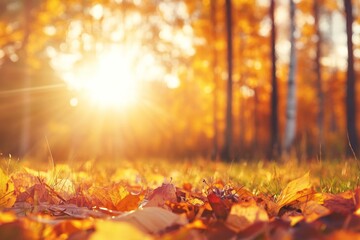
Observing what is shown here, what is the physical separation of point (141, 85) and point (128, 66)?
7162 mm

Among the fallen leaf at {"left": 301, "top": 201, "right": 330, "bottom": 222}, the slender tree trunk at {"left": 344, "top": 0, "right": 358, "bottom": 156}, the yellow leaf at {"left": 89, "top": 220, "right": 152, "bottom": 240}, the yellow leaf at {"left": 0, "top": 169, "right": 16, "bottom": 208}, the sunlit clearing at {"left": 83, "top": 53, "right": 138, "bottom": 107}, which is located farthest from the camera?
the sunlit clearing at {"left": 83, "top": 53, "right": 138, "bottom": 107}

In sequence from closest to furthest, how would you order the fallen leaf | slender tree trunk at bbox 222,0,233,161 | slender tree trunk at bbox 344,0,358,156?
the fallen leaf
slender tree trunk at bbox 344,0,358,156
slender tree trunk at bbox 222,0,233,161

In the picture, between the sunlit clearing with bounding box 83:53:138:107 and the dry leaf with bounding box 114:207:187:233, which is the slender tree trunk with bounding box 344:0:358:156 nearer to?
the dry leaf with bounding box 114:207:187:233

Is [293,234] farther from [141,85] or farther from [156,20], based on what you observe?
[141,85]

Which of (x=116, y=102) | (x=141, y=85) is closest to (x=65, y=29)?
(x=116, y=102)

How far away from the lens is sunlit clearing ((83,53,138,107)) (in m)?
19.2

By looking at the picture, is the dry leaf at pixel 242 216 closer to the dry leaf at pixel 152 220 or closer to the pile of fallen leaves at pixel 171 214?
the pile of fallen leaves at pixel 171 214

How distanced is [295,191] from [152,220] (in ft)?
2.18

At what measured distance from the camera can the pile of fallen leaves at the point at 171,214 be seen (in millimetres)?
1251

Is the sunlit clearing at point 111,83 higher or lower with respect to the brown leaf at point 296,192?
lower

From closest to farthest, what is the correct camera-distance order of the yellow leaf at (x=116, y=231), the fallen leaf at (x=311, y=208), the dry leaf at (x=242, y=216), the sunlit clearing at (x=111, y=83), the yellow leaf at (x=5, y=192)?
the yellow leaf at (x=116, y=231) → the dry leaf at (x=242, y=216) → the fallen leaf at (x=311, y=208) → the yellow leaf at (x=5, y=192) → the sunlit clearing at (x=111, y=83)

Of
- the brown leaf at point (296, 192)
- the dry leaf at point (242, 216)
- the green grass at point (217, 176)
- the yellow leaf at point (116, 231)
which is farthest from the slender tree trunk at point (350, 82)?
the yellow leaf at point (116, 231)

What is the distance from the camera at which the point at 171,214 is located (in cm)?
153

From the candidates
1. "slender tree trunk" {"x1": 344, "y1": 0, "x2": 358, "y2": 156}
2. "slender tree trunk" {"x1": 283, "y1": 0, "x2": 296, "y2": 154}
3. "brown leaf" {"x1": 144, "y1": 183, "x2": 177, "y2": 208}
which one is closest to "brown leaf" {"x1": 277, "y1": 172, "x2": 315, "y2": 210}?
"brown leaf" {"x1": 144, "y1": 183, "x2": 177, "y2": 208}
